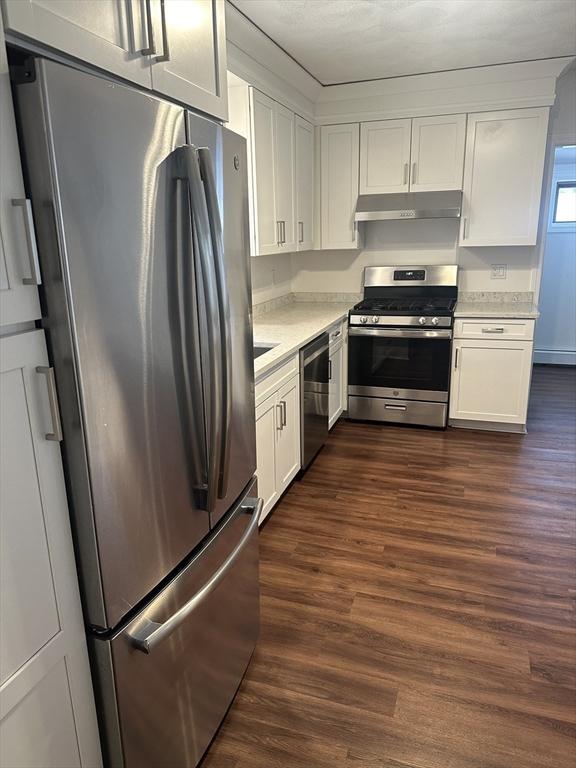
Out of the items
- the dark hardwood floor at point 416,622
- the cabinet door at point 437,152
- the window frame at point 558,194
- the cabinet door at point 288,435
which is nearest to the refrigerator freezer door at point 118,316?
the dark hardwood floor at point 416,622

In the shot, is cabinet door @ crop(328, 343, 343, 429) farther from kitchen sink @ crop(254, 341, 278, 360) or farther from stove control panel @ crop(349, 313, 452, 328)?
kitchen sink @ crop(254, 341, 278, 360)

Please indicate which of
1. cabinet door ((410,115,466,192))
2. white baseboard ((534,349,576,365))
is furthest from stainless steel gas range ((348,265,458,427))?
white baseboard ((534,349,576,365))

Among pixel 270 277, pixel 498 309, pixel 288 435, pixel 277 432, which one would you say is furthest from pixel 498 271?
pixel 277 432

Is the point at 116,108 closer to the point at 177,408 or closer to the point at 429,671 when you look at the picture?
the point at 177,408

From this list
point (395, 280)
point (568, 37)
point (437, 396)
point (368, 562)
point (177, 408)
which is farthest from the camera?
point (395, 280)

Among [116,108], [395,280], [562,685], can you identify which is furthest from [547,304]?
[116,108]

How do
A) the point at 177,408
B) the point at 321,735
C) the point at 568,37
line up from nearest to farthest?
the point at 177,408 → the point at 321,735 → the point at 568,37

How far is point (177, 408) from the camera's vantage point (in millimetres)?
1274

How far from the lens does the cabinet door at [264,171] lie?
3.07m

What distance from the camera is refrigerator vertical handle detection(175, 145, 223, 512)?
1203 mm

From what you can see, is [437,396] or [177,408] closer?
[177,408]

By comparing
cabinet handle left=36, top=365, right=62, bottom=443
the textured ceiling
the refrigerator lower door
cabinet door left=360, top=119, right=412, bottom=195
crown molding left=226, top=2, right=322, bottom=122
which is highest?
the textured ceiling

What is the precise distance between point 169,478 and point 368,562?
5.10 feet

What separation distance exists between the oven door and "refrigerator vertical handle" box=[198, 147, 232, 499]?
2809mm
